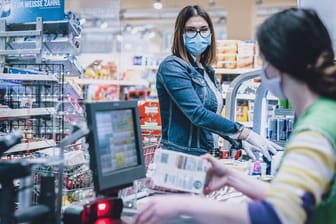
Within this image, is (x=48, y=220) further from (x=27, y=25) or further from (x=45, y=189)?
(x=27, y=25)

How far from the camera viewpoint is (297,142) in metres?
1.15

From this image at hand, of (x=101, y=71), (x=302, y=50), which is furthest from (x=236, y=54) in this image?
(x=101, y=71)

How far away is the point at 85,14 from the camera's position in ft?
27.2

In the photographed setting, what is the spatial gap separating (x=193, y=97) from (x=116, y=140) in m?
1.11

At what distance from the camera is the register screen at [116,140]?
149 centimetres

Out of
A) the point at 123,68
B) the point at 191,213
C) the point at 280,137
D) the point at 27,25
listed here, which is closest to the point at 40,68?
the point at 27,25

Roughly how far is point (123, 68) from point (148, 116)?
5.18 meters

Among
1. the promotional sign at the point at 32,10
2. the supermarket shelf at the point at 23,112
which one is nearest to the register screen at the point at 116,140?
the supermarket shelf at the point at 23,112

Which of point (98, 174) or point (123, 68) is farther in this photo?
point (123, 68)

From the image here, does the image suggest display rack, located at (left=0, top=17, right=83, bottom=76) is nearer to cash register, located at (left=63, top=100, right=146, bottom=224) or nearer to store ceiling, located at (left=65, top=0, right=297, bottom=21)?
cash register, located at (left=63, top=100, right=146, bottom=224)

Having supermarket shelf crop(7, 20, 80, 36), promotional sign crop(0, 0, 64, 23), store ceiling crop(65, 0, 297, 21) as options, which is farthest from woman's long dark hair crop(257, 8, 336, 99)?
store ceiling crop(65, 0, 297, 21)

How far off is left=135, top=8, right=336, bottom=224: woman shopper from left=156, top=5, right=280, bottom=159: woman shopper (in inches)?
45.8

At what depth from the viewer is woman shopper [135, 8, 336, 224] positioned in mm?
1112

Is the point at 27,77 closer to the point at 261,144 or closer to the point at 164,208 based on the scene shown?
the point at 261,144
